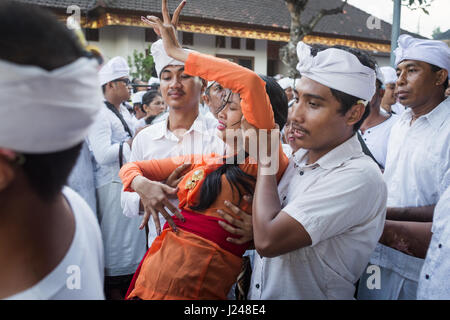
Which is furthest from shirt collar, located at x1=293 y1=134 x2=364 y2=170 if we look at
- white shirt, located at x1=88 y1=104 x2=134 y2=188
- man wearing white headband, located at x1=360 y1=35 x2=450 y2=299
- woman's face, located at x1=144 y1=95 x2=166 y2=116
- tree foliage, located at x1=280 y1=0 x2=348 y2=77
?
tree foliage, located at x1=280 y1=0 x2=348 y2=77

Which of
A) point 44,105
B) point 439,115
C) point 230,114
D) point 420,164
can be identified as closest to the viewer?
point 44,105

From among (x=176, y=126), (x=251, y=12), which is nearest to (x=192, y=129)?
(x=176, y=126)

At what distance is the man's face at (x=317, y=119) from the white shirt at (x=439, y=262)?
53 cm

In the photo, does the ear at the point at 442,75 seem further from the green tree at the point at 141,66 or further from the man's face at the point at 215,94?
the green tree at the point at 141,66

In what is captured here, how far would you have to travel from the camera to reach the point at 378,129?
140 inches

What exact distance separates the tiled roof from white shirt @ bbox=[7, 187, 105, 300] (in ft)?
34.9

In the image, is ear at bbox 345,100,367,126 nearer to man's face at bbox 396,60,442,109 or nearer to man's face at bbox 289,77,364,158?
man's face at bbox 289,77,364,158

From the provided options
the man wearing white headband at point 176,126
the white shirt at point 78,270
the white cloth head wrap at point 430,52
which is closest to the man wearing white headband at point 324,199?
the white shirt at point 78,270

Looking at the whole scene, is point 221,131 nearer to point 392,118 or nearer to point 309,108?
point 309,108

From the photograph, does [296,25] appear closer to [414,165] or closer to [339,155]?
[414,165]

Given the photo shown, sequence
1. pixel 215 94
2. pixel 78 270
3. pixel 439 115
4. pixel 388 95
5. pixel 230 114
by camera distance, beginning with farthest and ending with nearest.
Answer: pixel 388 95
pixel 439 115
pixel 215 94
pixel 230 114
pixel 78 270

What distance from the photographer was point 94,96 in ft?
3.12

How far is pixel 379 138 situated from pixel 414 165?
1105mm
